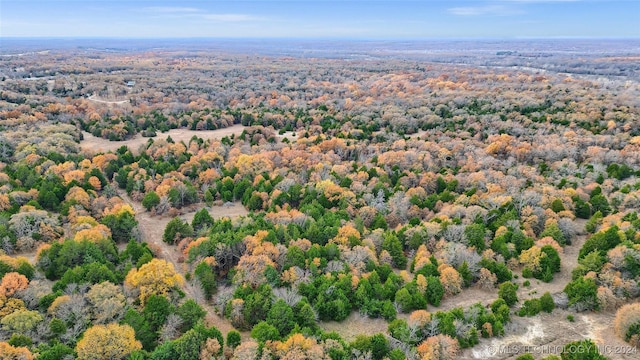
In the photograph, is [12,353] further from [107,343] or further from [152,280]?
[152,280]

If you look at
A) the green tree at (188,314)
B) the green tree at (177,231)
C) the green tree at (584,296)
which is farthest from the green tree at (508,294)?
the green tree at (177,231)

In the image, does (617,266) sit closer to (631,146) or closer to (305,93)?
(631,146)

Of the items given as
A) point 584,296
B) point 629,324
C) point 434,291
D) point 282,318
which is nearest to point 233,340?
point 282,318

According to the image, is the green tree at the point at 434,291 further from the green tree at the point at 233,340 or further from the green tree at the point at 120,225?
the green tree at the point at 120,225

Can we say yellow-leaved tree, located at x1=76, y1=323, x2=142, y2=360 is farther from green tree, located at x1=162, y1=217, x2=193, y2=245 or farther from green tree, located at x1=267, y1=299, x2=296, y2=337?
green tree, located at x1=162, y1=217, x2=193, y2=245

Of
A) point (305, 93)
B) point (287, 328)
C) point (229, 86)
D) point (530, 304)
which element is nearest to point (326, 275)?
point (287, 328)
